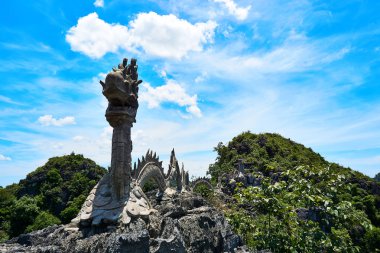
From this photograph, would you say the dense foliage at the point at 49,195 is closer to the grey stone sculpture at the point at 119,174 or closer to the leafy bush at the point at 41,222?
the leafy bush at the point at 41,222

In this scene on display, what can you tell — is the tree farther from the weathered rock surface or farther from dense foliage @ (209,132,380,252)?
dense foliage @ (209,132,380,252)

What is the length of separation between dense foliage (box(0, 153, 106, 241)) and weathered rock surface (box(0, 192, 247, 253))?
24237 millimetres

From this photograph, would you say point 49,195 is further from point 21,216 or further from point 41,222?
point 41,222

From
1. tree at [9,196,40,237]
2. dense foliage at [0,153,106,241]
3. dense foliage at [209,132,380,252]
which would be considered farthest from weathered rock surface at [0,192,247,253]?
tree at [9,196,40,237]

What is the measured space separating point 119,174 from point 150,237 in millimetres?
1782

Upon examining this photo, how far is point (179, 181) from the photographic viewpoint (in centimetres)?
1991

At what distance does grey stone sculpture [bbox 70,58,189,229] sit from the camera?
7684mm

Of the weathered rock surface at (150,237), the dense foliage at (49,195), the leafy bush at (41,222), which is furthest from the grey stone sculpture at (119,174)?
the dense foliage at (49,195)

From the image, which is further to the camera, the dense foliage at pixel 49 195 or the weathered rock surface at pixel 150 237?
the dense foliage at pixel 49 195

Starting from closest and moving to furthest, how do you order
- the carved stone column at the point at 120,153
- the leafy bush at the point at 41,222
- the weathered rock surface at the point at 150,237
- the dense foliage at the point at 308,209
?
the weathered rock surface at the point at 150,237, the dense foliage at the point at 308,209, the carved stone column at the point at 120,153, the leafy bush at the point at 41,222

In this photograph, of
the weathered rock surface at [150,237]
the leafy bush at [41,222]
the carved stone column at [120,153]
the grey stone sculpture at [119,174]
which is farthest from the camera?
the leafy bush at [41,222]

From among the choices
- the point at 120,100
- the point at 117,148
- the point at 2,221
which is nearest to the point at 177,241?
the point at 117,148

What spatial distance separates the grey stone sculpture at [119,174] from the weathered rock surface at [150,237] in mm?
256

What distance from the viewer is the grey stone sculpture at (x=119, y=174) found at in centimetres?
768
